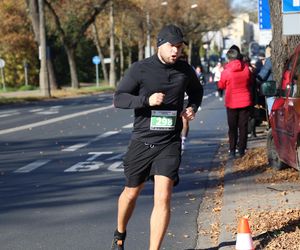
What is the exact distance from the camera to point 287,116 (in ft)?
28.3

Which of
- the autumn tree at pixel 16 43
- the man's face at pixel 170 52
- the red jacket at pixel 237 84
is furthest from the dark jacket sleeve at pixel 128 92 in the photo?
the autumn tree at pixel 16 43

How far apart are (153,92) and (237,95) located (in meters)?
6.45

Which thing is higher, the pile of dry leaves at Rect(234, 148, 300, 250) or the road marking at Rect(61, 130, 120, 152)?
the pile of dry leaves at Rect(234, 148, 300, 250)

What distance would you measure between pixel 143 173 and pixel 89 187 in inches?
163

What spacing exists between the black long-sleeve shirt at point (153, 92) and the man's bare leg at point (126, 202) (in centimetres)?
44

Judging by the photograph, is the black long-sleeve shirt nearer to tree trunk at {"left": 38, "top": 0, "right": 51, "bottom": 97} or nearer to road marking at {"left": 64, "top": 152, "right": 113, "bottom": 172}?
road marking at {"left": 64, "top": 152, "right": 113, "bottom": 172}

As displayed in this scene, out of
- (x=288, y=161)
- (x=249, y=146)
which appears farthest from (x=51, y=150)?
(x=288, y=161)

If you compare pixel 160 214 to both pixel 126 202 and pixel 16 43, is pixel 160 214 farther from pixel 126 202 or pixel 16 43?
pixel 16 43

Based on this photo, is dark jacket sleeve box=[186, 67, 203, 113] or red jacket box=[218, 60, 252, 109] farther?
red jacket box=[218, 60, 252, 109]

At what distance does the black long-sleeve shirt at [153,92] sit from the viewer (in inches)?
226

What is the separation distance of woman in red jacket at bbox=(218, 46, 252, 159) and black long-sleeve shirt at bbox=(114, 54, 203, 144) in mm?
6249

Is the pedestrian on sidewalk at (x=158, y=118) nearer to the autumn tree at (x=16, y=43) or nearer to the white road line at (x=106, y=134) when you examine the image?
the white road line at (x=106, y=134)

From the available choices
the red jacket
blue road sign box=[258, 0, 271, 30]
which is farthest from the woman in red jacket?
blue road sign box=[258, 0, 271, 30]

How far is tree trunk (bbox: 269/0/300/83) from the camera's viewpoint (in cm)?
1098
